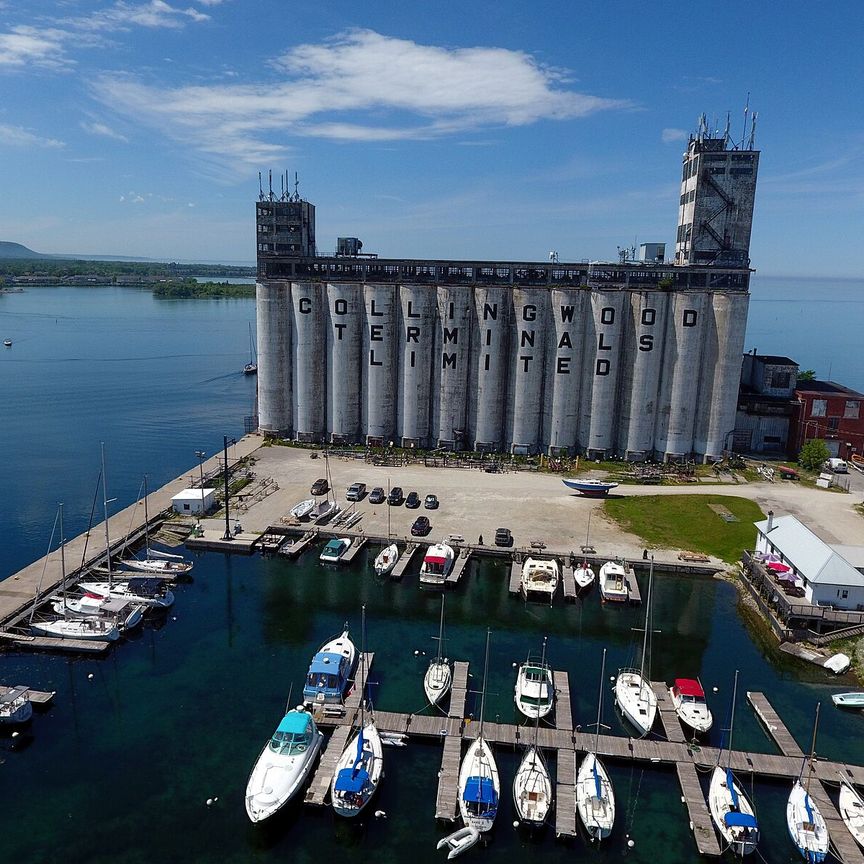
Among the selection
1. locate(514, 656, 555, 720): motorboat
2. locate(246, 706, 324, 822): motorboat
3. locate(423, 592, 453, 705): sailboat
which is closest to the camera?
locate(246, 706, 324, 822): motorboat

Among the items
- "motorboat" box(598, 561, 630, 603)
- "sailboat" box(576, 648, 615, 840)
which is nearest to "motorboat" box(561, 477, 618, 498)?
"motorboat" box(598, 561, 630, 603)

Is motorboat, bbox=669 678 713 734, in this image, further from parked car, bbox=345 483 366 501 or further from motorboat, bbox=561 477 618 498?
parked car, bbox=345 483 366 501

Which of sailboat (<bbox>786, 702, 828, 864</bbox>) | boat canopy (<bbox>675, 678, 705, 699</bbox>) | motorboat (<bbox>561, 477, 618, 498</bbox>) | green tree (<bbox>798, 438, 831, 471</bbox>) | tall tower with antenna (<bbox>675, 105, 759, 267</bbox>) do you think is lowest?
sailboat (<bbox>786, 702, 828, 864</bbox>)

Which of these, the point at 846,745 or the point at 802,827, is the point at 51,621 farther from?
the point at 846,745

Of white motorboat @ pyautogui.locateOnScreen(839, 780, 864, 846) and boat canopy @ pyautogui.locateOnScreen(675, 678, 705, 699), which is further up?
boat canopy @ pyautogui.locateOnScreen(675, 678, 705, 699)

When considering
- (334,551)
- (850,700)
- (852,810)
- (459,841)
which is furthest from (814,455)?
(459,841)

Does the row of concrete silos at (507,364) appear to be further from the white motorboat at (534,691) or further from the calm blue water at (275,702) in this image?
the white motorboat at (534,691)

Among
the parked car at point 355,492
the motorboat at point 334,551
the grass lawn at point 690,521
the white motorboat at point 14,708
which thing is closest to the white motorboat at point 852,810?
the grass lawn at point 690,521

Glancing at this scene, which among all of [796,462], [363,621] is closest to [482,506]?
[363,621]
